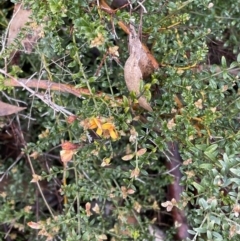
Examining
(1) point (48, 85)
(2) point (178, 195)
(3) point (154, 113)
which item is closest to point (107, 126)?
(3) point (154, 113)

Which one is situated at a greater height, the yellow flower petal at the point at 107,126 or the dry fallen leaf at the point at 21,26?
the dry fallen leaf at the point at 21,26

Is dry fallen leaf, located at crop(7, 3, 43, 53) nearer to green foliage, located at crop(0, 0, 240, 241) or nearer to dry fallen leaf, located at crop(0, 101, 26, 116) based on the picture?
green foliage, located at crop(0, 0, 240, 241)

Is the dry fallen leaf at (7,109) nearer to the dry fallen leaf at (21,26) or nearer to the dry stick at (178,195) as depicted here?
the dry fallen leaf at (21,26)

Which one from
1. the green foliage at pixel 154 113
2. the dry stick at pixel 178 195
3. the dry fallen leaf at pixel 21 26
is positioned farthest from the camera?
the dry stick at pixel 178 195

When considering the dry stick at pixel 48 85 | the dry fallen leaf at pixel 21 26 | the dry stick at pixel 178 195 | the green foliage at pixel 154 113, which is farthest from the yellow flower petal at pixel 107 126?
the dry stick at pixel 178 195

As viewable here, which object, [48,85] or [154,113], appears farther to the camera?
[48,85]

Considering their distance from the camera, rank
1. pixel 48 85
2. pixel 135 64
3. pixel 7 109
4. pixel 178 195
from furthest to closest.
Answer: pixel 178 195 < pixel 7 109 < pixel 48 85 < pixel 135 64

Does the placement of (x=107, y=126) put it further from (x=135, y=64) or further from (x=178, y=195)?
(x=178, y=195)

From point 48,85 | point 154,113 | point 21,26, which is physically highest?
point 21,26

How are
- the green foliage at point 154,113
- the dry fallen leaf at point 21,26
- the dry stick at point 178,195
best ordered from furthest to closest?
the dry stick at point 178,195 → the dry fallen leaf at point 21,26 → the green foliage at point 154,113

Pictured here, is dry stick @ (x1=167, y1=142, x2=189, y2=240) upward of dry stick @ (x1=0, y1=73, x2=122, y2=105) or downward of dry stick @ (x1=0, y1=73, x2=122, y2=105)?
downward

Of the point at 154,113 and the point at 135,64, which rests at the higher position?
the point at 135,64

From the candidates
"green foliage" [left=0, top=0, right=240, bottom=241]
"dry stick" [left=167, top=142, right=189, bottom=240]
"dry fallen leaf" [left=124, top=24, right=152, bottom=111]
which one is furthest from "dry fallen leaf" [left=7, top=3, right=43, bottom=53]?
"dry stick" [left=167, top=142, right=189, bottom=240]

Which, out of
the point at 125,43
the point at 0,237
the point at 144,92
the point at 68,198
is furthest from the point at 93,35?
the point at 0,237
